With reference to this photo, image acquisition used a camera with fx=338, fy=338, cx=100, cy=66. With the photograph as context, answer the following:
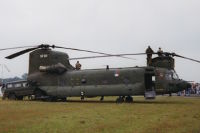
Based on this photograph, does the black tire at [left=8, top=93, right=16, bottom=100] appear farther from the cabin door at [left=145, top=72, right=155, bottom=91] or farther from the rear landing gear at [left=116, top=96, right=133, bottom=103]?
the cabin door at [left=145, top=72, right=155, bottom=91]

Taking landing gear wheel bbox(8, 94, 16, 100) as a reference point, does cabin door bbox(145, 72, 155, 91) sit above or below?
above

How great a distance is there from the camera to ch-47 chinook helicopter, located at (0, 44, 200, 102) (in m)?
27.7

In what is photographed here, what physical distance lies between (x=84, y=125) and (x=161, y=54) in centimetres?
1742

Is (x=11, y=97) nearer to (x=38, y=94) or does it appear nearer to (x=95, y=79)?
(x=38, y=94)

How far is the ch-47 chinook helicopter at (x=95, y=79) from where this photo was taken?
27672 millimetres

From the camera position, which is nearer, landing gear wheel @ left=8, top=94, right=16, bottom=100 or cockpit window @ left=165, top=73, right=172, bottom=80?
cockpit window @ left=165, top=73, right=172, bottom=80

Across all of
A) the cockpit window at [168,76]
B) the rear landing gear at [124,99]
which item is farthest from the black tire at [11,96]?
the cockpit window at [168,76]

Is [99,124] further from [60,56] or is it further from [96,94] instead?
[60,56]

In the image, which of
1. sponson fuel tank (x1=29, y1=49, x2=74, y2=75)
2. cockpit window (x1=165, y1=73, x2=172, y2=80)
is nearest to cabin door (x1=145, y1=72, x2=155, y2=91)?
cockpit window (x1=165, y1=73, x2=172, y2=80)

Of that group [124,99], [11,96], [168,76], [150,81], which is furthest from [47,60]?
[168,76]

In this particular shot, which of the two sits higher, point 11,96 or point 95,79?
point 95,79

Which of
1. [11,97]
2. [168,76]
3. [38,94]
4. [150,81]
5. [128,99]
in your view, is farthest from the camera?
[11,97]

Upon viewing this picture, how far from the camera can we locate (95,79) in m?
29.4

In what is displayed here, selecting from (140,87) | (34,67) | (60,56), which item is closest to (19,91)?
(34,67)
